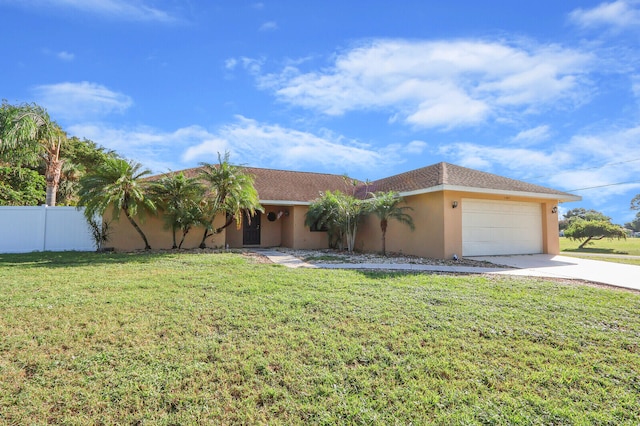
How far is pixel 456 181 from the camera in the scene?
12508 millimetres

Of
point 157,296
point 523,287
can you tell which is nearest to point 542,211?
point 523,287

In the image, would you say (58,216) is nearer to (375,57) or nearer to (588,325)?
(375,57)

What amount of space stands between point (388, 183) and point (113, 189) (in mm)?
12981

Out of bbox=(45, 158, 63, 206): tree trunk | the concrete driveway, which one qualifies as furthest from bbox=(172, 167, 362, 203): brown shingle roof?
the concrete driveway

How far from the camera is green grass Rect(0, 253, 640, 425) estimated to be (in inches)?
107

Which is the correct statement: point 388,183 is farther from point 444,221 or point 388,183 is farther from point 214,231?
point 214,231

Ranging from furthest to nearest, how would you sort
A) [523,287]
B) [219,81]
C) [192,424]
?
[219,81] < [523,287] < [192,424]

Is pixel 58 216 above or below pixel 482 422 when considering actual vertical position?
above

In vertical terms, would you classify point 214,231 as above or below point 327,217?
below

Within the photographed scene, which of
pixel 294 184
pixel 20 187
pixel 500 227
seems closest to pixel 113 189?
pixel 294 184

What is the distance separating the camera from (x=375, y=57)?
36.3 feet

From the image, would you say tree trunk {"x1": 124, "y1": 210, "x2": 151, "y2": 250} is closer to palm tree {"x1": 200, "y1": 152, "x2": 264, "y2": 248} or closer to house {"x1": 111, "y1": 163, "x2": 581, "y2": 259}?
house {"x1": 111, "y1": 163, "x2": 581, "y2": 259}

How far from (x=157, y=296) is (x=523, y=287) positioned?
7623 mm

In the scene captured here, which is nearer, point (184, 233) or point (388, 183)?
point (184, 233)
